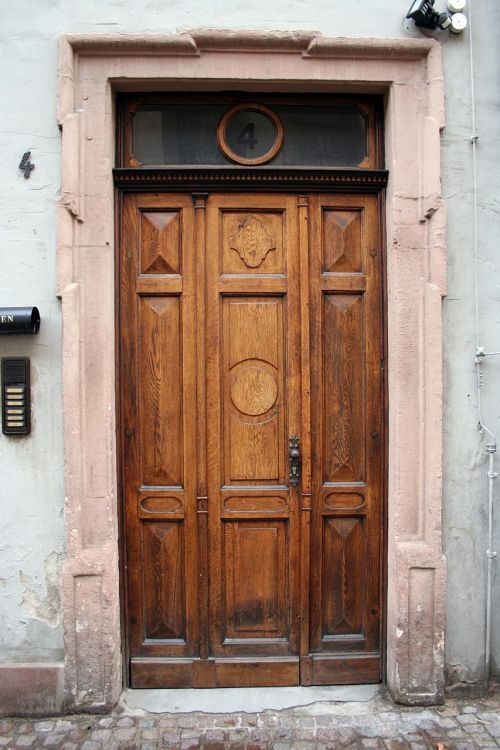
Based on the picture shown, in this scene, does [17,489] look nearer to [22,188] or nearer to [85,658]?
[85,658]

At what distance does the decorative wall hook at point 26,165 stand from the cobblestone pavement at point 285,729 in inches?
130

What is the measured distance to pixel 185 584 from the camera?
147 inches

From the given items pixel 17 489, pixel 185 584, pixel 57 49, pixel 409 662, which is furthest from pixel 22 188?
pixel 409 662

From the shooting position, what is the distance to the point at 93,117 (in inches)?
138

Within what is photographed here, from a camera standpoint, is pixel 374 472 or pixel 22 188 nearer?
pixel 22 188

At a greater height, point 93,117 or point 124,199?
point 93,117

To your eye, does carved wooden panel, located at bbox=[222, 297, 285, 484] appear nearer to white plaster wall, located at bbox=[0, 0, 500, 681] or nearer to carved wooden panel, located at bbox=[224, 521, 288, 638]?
carved wooden panel, located at bbox=[224, 521, 288, 638]

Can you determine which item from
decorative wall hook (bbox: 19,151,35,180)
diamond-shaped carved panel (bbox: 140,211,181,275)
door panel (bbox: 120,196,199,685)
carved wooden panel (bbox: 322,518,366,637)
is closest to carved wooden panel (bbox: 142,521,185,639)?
door panel (bbox: 120,196,199,685)

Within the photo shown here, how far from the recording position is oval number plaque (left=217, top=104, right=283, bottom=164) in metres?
3.71

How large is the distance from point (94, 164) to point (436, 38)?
223 centimetres

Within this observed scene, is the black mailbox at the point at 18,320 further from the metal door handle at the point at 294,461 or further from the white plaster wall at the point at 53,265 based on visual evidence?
the metal door handle at the point at 294,461

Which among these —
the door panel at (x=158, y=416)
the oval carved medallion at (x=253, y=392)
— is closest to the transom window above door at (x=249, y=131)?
the door panel at (x=158, y=416)

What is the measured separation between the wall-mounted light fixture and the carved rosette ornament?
1.52 metres

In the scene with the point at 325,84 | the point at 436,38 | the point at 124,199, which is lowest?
the point at 124,199
